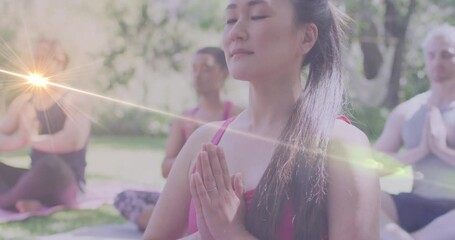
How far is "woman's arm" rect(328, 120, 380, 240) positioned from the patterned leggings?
200 cm

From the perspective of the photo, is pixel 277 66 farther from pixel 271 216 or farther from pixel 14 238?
pixel 14 238

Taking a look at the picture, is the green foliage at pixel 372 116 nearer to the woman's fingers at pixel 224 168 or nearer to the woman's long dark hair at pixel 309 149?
the woman's long dark hair at pixel 309 149

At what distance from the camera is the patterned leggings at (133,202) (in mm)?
2729

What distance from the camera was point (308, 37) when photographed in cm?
84

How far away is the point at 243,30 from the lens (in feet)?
2.62

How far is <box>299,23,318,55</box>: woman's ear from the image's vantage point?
833 millimetres

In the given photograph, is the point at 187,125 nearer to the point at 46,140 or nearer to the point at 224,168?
the point at 46,140

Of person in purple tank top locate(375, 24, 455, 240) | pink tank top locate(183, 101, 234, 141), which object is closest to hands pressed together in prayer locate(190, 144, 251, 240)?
person in purple tank top locate(375, 24, 455, 240)

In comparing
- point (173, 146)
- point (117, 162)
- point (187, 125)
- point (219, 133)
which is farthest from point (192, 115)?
point (219, 133)

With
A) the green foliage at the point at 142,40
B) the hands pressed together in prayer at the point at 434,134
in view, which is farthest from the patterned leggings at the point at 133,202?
the hands pressed together in prayer at the point at 434,134

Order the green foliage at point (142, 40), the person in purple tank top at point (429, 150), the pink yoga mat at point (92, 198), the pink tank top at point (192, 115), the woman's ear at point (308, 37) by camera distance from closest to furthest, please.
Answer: the woman's ear at point (308, 37) → the person in purple tank top at point (429, 150) → the pink tank top at point (192, 115) → the pink yoga mat at point (92, 198) → the green foliage at point (142, 40)

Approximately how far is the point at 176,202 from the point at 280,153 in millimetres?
173

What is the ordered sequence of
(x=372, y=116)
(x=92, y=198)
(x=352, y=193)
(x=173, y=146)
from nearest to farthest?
(x=352, y=193)
(x=173, y=146)
(x=372, y=116)
(x=92, y=198)

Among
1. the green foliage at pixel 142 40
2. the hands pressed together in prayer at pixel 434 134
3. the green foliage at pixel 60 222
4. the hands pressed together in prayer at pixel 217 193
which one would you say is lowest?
the green foliage at pixel 60 222
